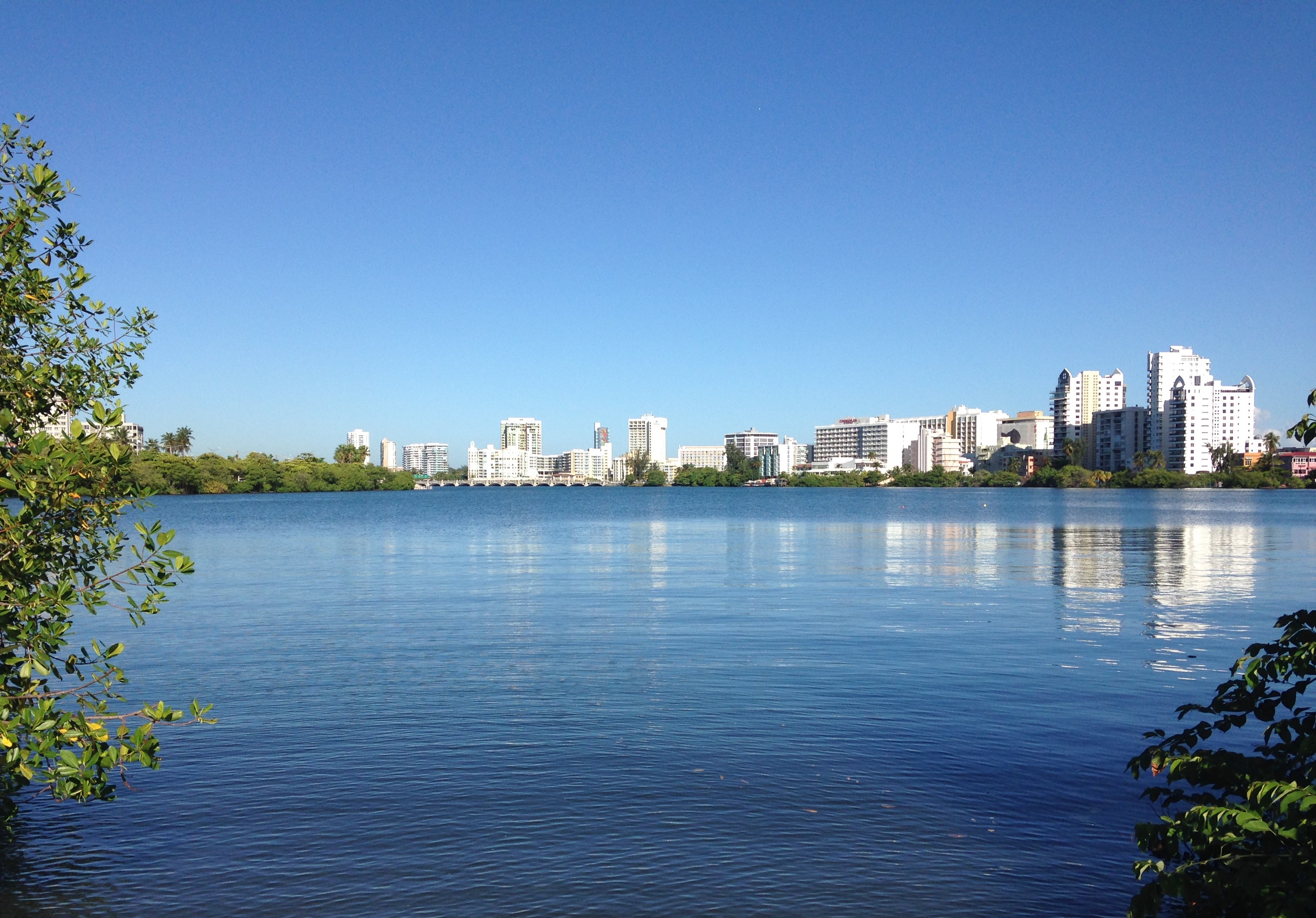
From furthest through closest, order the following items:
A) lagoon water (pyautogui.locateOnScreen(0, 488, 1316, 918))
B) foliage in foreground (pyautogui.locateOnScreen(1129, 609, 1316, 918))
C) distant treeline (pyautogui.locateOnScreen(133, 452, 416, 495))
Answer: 1. distant treeline (pyautogui.locateOnScreen(133, 452, 416, 495))
2. lagoon water (pyautogui.locateOnScreen(0, 488, 1316, 918))
3. foliage in foreground (pyautogui.locateOnScreen(1129, 609, 1316, 918))

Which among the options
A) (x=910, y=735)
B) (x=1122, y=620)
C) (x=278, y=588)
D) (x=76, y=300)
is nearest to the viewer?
(x=76, y=300)

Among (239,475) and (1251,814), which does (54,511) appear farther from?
(239,475)

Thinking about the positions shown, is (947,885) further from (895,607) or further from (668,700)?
(895,607)

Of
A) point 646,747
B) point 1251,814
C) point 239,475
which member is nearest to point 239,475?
point 239,475

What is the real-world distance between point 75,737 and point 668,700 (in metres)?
9.58

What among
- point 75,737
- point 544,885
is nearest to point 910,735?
point 544,885

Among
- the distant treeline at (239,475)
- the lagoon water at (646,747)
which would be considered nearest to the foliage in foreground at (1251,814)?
the lagoon water at (646,747)

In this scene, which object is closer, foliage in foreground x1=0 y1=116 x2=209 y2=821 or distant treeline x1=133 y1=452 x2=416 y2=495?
foliage in foreground x1=0 y1=116 x2=209 y2=821

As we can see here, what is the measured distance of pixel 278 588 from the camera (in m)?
31.5

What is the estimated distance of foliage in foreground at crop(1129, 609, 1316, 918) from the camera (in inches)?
226

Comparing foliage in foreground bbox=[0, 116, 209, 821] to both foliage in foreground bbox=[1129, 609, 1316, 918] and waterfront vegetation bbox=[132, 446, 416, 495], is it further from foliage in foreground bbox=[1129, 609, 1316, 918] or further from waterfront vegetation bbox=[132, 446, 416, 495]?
waterfront vegetation bbox=[132, 446, 416, 495]

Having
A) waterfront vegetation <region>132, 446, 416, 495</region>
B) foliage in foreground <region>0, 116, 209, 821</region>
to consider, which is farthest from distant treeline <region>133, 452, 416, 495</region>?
foliage in foreground <region>0, 116, 209, 821</region>

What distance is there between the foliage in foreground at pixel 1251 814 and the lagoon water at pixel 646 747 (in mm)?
1855

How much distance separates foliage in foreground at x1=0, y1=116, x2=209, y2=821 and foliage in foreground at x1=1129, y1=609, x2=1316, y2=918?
7.00m
